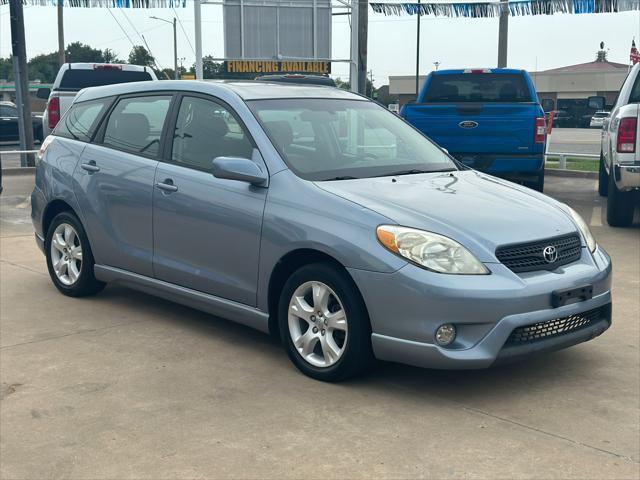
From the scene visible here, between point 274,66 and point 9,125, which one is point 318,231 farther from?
point 9,125

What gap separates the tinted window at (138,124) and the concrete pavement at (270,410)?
1233mm

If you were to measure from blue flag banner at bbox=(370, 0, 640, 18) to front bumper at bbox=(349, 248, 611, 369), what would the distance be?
10.7m

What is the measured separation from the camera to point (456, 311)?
13.2ft

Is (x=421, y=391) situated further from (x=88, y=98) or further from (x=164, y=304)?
(x=88, y=98)

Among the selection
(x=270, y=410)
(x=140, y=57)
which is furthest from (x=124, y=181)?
(x=140, y=57)

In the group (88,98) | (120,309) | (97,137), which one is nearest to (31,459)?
(120,309)

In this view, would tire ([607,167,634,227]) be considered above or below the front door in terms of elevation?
below

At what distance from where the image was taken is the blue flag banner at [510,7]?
1353cm

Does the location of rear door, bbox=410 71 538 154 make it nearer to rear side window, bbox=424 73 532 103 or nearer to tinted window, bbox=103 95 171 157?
rear side window, bbox=424 73 532 103

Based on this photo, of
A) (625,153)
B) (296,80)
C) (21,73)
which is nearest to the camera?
(296,80)

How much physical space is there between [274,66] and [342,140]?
12.7 metres

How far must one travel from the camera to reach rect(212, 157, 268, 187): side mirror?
15.5 ft

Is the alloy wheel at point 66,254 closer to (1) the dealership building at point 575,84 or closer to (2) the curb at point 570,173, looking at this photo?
(2) the curb at point 570,173

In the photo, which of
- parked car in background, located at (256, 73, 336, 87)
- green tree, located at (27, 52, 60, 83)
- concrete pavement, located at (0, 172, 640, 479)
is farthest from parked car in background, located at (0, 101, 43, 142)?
green tree, located at (27, 52, 60, 83)
